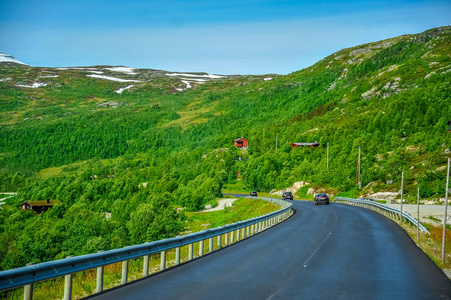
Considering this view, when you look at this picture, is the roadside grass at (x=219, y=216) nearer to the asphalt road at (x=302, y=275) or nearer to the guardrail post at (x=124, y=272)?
the asphalt road at (x=302, y=275)

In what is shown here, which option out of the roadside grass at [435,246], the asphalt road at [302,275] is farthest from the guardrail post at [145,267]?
the roadside grass at [435,246]

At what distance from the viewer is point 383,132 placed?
122m

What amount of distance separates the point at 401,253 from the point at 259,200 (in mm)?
52673


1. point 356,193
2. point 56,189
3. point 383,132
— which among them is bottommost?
point 56,189

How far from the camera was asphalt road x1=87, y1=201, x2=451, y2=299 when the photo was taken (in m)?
9.15

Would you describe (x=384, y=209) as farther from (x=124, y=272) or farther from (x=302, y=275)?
(x=124, y=272)

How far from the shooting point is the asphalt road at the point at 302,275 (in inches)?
360

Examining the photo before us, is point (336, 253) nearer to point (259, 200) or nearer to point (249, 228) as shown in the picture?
point (249, 228)

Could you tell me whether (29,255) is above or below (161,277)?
below

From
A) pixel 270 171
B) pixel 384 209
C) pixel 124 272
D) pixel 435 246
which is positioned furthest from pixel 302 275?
pixel 270 171

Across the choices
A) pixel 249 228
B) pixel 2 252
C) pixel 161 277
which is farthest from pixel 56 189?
pixel 161 277

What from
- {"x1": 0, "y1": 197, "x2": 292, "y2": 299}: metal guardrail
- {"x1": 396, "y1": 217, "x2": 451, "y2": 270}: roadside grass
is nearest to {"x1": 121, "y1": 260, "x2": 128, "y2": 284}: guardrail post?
{"x1": 0, "y1": 197, "x2": 292, "y2": 299}: metal guardrail

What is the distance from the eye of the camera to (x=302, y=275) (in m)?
11.4

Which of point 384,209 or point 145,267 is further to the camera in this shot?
point 384,209
